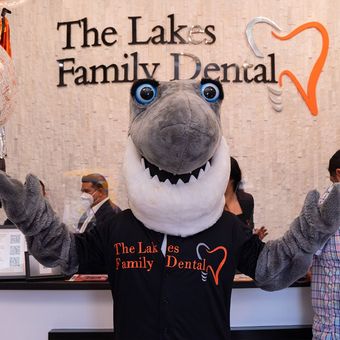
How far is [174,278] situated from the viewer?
3.88ft

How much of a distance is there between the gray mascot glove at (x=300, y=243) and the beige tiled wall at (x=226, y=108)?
273 centimetres

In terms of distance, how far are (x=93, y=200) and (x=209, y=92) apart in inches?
107

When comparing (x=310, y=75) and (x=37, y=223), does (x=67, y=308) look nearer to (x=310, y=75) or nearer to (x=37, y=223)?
(x=37, y=223)

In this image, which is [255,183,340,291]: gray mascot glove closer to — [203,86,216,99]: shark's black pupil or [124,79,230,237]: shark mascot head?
[124,79,230,237]: shark mascot head

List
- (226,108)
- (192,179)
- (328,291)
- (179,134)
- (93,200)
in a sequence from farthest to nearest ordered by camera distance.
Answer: (226,108) < (93,200) < (328,291) < (192,179) < (179,134)

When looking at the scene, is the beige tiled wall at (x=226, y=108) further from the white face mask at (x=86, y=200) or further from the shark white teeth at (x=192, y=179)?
the shark white teeth at (x=192, y=179)

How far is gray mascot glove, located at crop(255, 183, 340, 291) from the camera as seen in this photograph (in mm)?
1052

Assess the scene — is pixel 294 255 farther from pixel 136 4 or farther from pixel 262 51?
pixel 136 4

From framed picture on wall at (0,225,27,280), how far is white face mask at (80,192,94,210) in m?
1.58

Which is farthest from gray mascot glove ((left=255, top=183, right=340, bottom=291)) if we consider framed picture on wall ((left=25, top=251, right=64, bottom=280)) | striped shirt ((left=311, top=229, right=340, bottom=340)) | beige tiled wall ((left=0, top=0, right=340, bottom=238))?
beige tiled wall ((left=0, top=0, right=340, bottom=238))

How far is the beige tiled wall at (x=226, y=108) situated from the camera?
3.91 metres

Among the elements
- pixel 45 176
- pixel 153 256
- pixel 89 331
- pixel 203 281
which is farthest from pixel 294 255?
pixel 45 176

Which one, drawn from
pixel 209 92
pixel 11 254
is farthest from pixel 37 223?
pixel 11 254

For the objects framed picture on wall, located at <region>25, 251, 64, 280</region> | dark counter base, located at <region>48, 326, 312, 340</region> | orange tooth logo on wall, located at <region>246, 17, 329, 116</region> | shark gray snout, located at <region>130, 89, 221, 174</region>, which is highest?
orange tooth logo on wall, located at <region>246, 17, 329, 116</region>
